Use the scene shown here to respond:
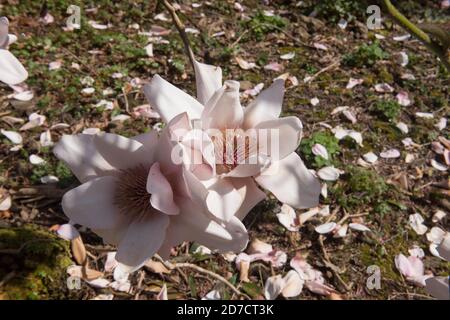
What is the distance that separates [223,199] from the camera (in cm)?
56

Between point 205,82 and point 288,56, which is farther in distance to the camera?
point 288,56

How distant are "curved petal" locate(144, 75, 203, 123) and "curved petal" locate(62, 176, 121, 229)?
4.5 inches

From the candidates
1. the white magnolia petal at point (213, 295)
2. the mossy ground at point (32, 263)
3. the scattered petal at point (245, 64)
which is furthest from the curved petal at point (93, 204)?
the scattered petal at point (245, 64)

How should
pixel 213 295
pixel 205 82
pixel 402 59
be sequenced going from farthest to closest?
pixel 402 59 < pixel 213 295 < pixel 205 82

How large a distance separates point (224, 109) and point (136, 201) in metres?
0.17

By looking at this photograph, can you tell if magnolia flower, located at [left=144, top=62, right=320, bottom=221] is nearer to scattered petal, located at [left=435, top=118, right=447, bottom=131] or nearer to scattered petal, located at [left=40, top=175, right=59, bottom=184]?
scattered petal, located at [left=40, top=175, right=59, bottom=184]

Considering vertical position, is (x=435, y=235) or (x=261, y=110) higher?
(x=261, y=110)

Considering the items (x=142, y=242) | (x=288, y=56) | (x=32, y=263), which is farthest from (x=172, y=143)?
(x=288, y=56)

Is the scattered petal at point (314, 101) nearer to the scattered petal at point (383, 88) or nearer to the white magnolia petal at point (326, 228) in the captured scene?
the scattered petal at point (383, 88)

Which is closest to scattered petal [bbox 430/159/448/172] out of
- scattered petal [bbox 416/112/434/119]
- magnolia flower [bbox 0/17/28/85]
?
scattered petal [bbox 416/112/434/119]

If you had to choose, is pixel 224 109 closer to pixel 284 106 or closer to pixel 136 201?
pixel 136 201

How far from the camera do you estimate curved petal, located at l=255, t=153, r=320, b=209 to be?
612 mm

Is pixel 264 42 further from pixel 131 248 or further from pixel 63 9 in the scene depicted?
pixel 131 248

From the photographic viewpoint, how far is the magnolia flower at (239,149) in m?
0.58
